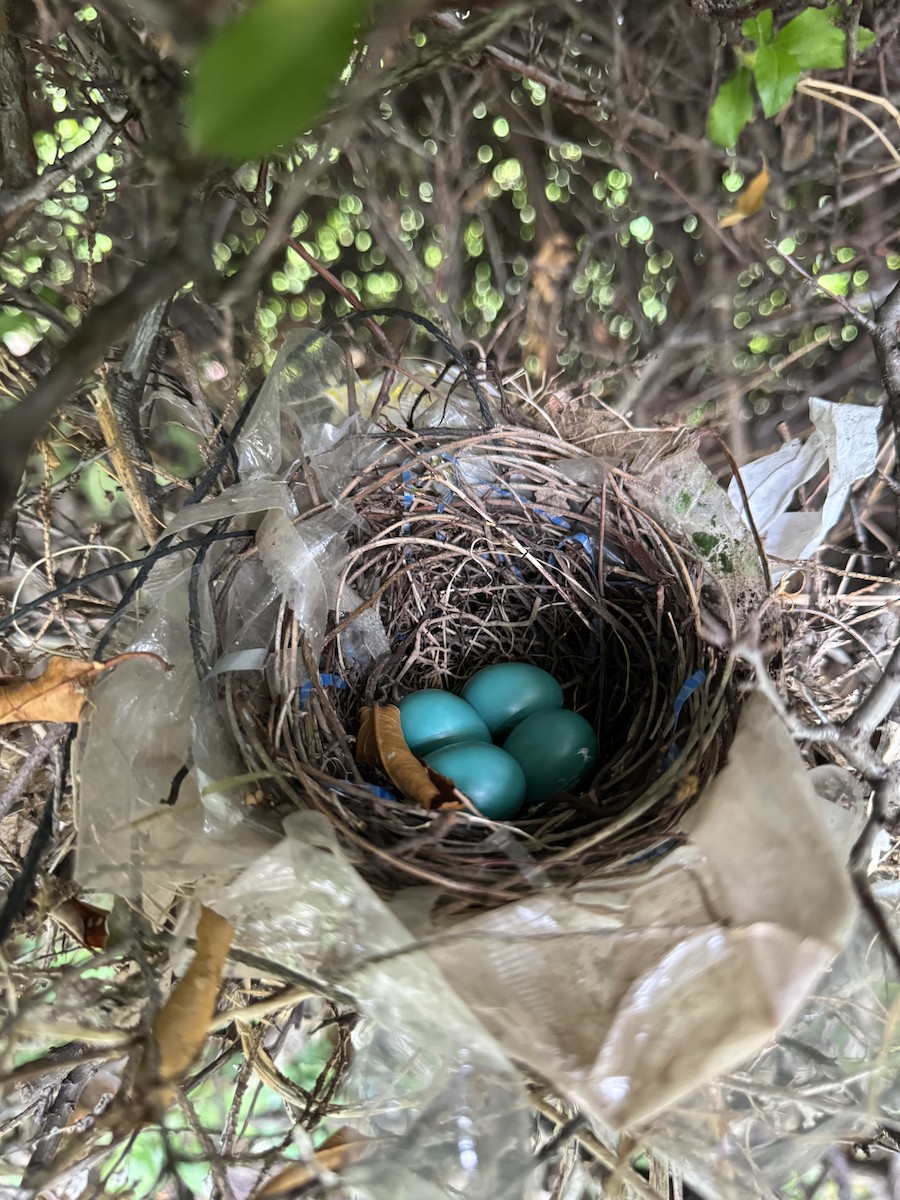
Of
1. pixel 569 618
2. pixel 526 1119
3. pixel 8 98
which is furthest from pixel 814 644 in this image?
pixel 8 98

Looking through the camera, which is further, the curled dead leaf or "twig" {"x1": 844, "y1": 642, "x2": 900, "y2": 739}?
"twig" {"x1": 844, "y1": 642, "x2": 900, "y2": 739}

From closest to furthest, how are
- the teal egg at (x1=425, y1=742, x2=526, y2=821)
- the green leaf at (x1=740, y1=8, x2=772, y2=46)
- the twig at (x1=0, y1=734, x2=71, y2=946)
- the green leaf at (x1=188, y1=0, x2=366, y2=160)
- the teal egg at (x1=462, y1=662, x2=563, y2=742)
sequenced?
1. the green leaf at (x1=188, y1=0, x2=366, y2=160)
2. the twig at (x1=0, y1=734, x2=71, y2=946)
3. the green leaf at (x1=740, y1=8, x2=772, y2=46)
4. the teal egg at (x1=425, y1=742, x2=526, y2=821)
5. the teal egg at (x1=462, y1=662, x2=563, y2=742)

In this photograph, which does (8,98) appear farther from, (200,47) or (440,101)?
(440,101)

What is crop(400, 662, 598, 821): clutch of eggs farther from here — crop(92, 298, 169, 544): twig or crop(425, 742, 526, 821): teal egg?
crop(92, 298, 169, 544): twig

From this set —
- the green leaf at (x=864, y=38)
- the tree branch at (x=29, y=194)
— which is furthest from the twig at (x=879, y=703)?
the tree branch at (x=29, y=194)

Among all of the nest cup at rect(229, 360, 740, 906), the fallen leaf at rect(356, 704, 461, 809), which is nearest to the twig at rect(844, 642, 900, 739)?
the nest cup at rect(229, 360, 740, 906)

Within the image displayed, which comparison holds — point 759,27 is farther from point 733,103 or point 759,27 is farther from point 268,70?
point 268,70
